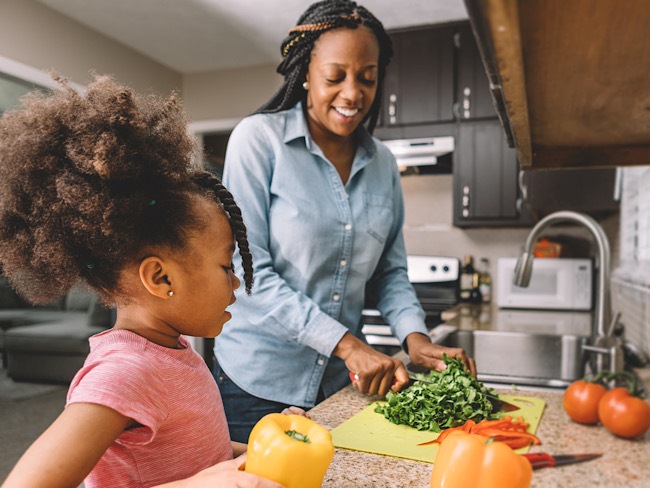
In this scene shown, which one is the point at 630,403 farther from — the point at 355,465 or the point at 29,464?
the point at 29,464

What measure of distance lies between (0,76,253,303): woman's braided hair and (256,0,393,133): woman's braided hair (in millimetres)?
659

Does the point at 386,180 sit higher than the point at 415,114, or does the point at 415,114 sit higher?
the point at 415,114

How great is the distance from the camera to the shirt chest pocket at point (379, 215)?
53.2 inches

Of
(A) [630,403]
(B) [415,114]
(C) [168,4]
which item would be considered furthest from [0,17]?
(A) [630,403]

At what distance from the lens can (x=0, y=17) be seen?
3.44 metres

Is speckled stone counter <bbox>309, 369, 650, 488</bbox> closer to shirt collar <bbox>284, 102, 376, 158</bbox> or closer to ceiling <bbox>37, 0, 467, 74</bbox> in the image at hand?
shirt collar <bbox>284, 102, 376, 158</bbox>

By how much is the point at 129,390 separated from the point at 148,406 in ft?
0.12

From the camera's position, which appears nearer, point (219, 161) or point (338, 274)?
point (338, 274)

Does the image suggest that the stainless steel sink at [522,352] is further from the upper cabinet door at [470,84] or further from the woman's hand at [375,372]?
the upper cabinet door at [470,84]

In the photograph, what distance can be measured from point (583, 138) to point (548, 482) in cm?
58

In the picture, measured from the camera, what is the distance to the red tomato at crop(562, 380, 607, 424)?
108 centimetres

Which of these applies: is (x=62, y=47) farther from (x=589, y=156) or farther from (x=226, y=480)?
(x=226, y=480)

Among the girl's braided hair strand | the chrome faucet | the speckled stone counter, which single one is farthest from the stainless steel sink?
the girl's braided hair strand

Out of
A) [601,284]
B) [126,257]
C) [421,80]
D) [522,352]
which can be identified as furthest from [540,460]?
[421,80]
